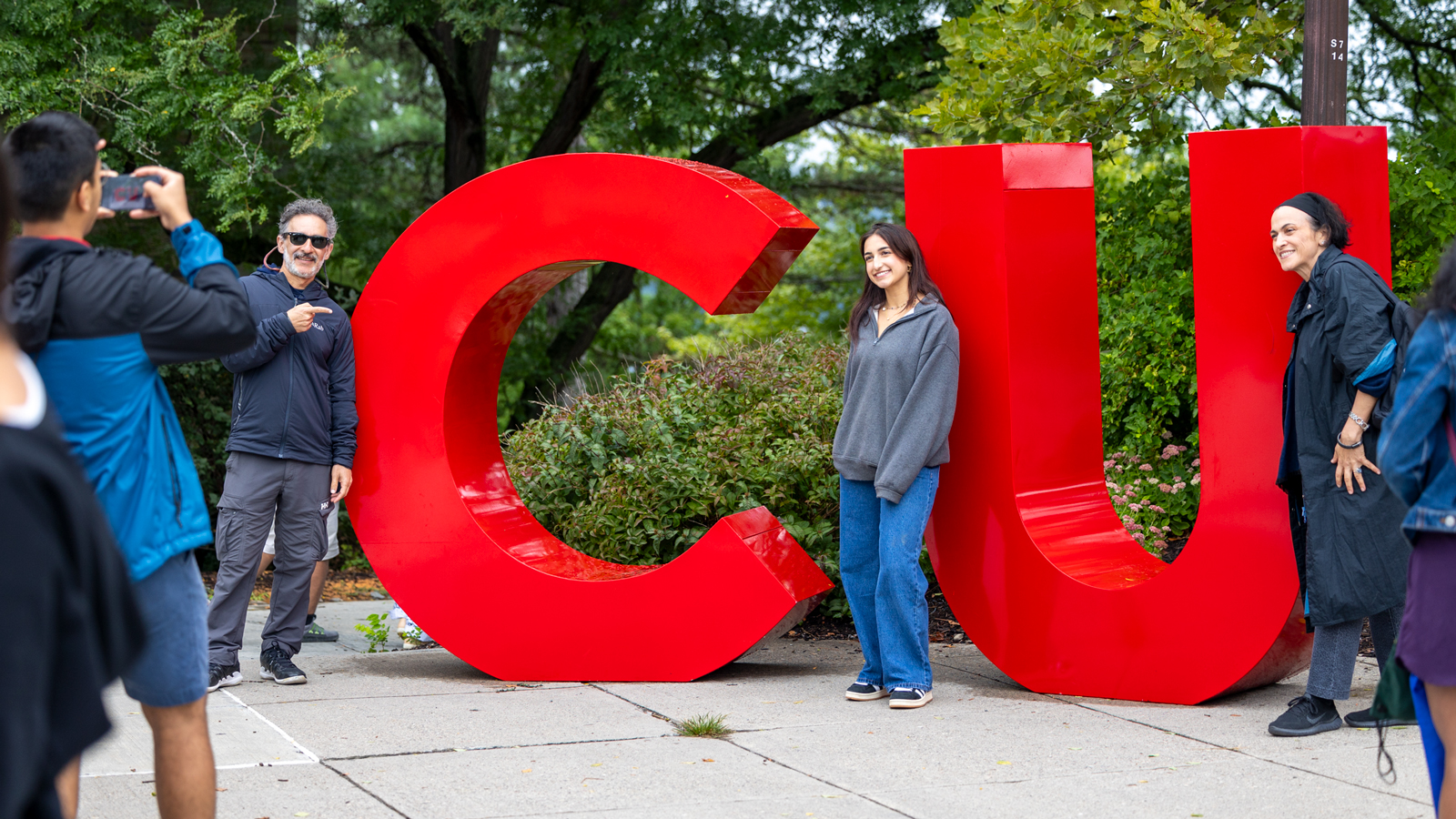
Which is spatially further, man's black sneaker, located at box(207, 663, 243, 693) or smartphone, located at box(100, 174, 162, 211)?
man's black sneaker, located at box(207, 663, 243, 693)

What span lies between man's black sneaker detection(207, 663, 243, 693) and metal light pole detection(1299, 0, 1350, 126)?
4906 mm

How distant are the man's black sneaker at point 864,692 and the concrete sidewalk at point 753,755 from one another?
Result: 0.04 meters

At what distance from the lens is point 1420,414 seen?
2576 mm

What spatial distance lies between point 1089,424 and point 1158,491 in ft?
6.11

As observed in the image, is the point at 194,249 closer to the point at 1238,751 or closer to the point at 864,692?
the point at 864,692

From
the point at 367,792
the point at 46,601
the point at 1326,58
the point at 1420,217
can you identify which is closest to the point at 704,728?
the point at 367,792

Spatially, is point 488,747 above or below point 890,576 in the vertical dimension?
below

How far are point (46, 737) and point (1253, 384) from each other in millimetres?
3868

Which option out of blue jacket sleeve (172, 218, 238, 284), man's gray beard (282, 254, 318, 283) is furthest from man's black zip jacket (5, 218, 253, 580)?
man's gray beard (282, 254, 318, 283)

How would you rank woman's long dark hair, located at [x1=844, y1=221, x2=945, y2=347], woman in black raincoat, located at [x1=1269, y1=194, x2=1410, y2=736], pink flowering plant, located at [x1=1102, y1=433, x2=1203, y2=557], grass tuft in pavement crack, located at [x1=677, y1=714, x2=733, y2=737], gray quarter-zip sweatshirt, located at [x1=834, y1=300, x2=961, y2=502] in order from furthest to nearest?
pink flowering plant, located at [x1=1102, y1=433, x2=1203, y2=557] < woman's long dark hair, located at [x1=844, y1=221, x2=945, y2=347] < gray quarter-zip sweatshirt, located at [x1=834, y1=300, x2=961, y2=502] < grass tuft in pavement crack, located at [x1=677, y1=714, x2=733, y2=737] < woman in black raincoat, located at [x1=1269, y1=194, x2=1410, y2=736]

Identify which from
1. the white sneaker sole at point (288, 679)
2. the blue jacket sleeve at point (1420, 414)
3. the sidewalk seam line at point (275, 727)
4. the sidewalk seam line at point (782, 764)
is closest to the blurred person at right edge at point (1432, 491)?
the blue jacket sleeve at point (1420, 414)

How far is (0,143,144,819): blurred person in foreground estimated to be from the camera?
1.61 metres

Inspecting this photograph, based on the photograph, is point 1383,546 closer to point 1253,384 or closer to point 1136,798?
point 1253,384

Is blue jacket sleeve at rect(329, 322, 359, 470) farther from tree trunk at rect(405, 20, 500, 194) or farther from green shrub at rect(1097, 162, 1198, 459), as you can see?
tree trunk at rect(405, 20, 500, 194)
